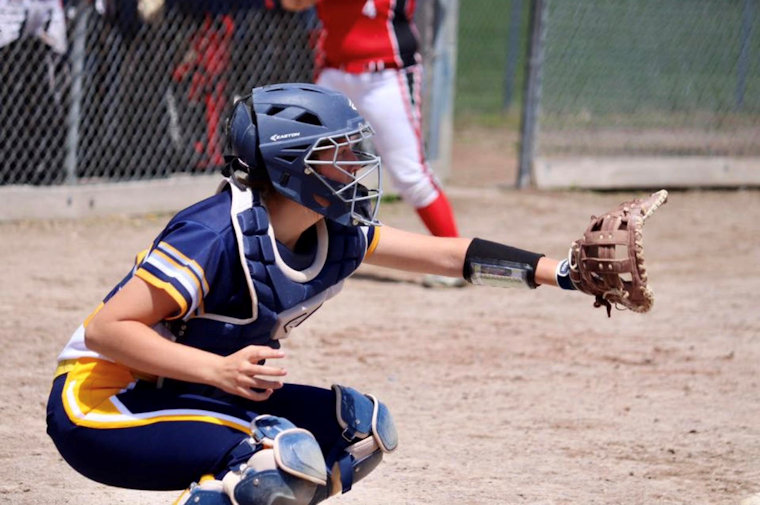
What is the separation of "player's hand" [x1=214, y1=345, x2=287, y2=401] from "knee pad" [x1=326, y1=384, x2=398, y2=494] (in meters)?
0.38

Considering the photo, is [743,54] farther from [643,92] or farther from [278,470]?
[278,470]

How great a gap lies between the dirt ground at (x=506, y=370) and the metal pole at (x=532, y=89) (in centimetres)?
139

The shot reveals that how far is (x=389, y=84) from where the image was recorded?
5.82 meters

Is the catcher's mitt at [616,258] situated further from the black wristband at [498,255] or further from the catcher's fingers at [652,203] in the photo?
the black wristband at [498,255]

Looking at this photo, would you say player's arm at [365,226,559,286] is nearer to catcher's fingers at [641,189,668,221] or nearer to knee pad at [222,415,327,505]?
catcher's fingers at [641,189,668,221]

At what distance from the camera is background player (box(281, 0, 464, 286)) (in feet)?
19.0

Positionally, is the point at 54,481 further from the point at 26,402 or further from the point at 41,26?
the point at 41,26

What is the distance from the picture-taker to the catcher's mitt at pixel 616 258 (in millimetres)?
2654

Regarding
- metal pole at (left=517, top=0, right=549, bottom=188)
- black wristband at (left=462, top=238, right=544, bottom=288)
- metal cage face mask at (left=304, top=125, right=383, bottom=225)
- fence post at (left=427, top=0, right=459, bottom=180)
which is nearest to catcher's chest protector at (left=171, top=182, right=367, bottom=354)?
metal cage face mask at (left=304, top=125, right=383, bottom=225)

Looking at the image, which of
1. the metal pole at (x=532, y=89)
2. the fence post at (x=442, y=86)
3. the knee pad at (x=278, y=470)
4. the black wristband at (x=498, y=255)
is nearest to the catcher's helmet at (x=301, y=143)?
the black wristband at (x=498, y=255)

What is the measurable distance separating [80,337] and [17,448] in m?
1.09

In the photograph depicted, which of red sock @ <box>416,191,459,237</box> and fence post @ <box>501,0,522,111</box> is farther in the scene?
fence post @ <box>501,0,522,111</box>

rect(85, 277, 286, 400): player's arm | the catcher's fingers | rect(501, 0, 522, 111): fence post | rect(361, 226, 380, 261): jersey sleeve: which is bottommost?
rect(501, 0, 522, 111): fence post

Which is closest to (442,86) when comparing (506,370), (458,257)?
(506,370)
